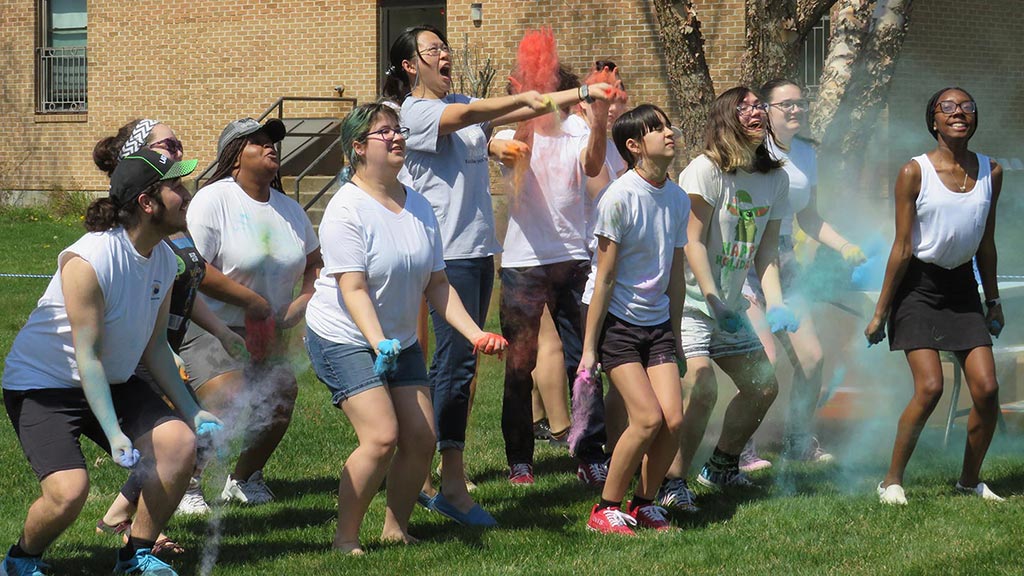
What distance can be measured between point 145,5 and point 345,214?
1761 cm

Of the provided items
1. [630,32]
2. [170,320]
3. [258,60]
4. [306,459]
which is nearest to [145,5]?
[258,60]

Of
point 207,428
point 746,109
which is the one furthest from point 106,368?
point 746,109

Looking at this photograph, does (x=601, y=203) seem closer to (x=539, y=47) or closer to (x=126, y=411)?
(x=539, y=47)

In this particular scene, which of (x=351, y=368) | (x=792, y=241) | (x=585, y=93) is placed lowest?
(x=351, y=368)

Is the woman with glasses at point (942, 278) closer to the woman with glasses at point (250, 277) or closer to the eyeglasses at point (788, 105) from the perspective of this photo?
the eyeglasses at point (788, 105)

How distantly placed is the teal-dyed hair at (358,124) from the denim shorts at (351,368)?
2.37 ft

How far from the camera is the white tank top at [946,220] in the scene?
5.89 meters

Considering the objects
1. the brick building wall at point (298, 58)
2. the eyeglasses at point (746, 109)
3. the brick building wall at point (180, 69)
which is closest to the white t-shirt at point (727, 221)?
the eyeglasses at point (746, 109)

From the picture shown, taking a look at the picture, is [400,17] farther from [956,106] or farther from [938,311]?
[938,311]

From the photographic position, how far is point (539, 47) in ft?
22.3

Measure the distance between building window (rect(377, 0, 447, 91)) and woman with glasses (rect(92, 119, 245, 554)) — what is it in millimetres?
14113

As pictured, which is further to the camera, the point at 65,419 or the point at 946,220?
the point at 946,220

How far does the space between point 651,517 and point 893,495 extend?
121 centimetres

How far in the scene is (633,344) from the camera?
5.52 m
